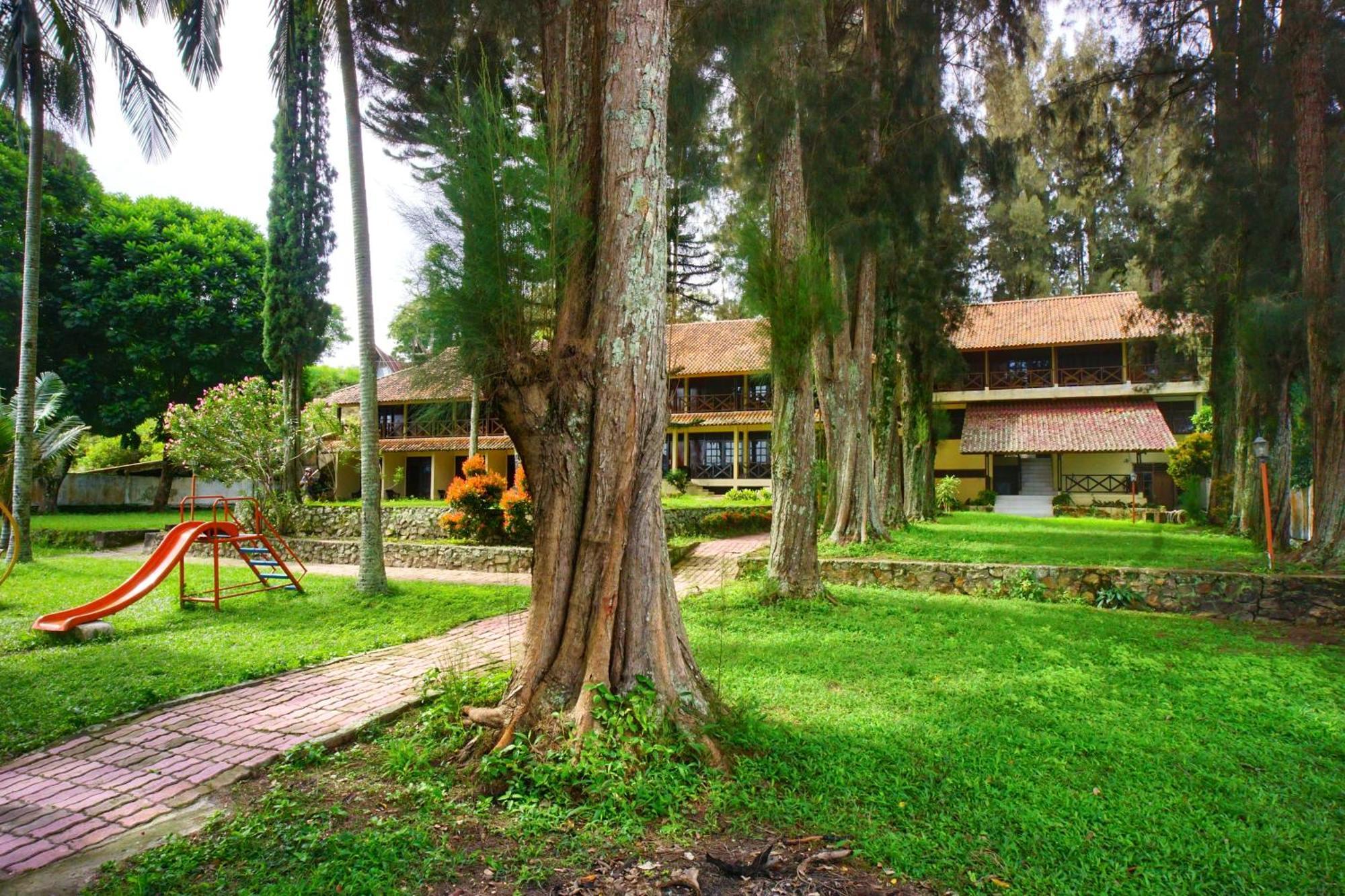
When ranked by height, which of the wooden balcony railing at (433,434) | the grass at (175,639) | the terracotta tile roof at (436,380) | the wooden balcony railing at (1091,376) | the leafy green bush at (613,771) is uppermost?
the wooden balcony railing at (1091,376)

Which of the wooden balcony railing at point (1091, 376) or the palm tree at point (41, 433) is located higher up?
the wooden balcony railing at point (1091, 376)

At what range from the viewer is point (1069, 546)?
1167 cm

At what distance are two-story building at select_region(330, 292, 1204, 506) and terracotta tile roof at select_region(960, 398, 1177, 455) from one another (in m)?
0.05

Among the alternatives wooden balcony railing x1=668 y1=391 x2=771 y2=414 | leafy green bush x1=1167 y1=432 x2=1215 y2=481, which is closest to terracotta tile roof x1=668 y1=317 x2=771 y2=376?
wooden balcony railing x1=668 y1=391 x2=771 y2=414

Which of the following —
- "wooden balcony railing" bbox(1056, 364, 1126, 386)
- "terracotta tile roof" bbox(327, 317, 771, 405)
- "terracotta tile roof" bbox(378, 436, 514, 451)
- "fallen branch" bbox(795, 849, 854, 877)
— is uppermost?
"terracotta tile roof" bbox(327, 317, 771, 405)

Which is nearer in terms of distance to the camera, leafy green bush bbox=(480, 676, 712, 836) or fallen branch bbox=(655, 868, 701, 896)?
fallen branch bbox=(655, 868, 701, 896)

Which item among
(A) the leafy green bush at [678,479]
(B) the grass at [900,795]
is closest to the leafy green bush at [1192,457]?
(A) the leafy green bush at [678,479]

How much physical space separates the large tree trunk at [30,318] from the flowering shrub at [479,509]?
605cm

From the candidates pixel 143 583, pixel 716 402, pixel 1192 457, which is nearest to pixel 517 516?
pixel 143 583

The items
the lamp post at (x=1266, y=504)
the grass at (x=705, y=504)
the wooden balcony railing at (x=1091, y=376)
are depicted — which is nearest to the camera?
the lamp post at (x=1266, y=504)

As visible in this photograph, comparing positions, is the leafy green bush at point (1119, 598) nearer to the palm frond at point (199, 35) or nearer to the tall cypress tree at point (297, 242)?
the palm frond at point (199, 35)

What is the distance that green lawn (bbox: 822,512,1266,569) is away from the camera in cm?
938

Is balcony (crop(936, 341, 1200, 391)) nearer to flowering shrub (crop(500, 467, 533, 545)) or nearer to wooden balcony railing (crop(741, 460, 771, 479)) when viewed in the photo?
wooden balcony railing (crop(741, 460, 771, 479))

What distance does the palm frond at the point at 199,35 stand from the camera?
9.62 meters
